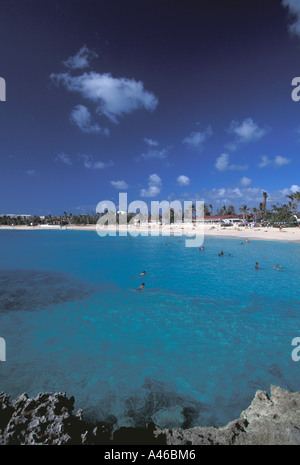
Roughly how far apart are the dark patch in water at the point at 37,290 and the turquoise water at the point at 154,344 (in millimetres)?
68

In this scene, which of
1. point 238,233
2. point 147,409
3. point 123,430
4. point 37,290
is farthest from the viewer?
point 238,233

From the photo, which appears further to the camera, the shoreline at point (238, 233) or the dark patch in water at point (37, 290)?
the shoreline at point (238, 233)

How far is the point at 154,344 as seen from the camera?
26.9 ft

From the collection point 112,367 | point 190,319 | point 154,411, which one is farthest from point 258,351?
point 112,367

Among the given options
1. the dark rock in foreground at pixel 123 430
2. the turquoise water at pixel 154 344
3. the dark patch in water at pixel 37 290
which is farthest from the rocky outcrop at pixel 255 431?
the dark patch in water at pixel 37 290

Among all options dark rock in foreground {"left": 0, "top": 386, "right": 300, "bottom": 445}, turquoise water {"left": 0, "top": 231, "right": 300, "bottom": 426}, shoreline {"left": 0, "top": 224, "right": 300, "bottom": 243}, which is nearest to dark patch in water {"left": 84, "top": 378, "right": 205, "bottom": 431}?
turquoise water {"left": 0, "top": 231, "right": 300, "bottom": 426}

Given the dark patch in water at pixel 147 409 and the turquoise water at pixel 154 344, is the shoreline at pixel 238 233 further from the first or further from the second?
the dark patch in water at pixel 147 409

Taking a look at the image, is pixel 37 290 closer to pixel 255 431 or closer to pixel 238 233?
pixel 255 431

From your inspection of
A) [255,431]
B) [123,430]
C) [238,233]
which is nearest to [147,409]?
[123,430]

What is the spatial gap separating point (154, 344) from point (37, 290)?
10.5 meters

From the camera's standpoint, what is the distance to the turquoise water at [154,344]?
550 centimetres

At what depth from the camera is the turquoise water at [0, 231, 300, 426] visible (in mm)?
5504

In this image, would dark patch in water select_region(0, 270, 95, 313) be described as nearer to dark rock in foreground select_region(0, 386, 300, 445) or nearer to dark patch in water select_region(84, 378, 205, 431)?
dark patch in water select_region(84, 378, 205, 431)

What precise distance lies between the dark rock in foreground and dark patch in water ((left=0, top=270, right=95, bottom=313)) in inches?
345
